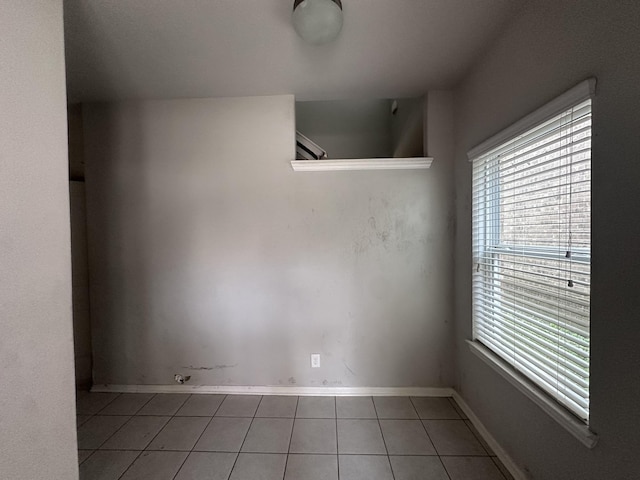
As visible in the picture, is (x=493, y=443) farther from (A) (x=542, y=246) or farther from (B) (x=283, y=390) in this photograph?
(B) (x=283, y=390)

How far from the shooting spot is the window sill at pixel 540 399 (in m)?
0.93

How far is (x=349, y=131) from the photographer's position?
9.60 ft

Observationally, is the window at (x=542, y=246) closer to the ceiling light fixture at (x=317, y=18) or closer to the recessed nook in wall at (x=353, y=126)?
the ceiling light fixture at (x=317, y=18)

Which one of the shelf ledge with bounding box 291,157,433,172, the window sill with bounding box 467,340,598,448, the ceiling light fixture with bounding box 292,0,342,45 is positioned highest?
the ceiling light fixture with bounding box 292,0,342,45

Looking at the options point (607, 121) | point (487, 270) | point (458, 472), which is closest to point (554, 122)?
point (607, 121)

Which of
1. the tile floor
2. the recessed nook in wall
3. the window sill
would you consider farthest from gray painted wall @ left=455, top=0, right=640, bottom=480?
the recessed nook in wall

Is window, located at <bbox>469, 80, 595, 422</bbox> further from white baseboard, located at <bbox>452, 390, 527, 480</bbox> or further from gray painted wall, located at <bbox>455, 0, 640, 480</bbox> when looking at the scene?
white baseboard, located at <bbox>452, 390, 527, 480</bbox>

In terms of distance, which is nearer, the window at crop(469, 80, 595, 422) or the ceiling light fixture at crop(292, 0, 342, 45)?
the window at crop(469, 80, 595, 422)

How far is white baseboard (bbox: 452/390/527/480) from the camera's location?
4.37ft

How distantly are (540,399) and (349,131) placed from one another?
273cm

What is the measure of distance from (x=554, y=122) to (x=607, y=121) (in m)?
0.26

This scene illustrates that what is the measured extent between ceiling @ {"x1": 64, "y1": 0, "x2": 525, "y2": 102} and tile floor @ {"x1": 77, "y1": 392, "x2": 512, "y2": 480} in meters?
2.40

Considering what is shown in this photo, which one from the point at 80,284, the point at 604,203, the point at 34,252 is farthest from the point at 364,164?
the point at 80,284

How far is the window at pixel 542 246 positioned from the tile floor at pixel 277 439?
675mm
